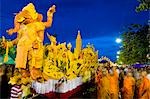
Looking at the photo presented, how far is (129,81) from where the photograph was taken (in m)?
4.25

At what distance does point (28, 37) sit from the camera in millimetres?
4047

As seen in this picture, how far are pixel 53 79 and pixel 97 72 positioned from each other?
0.37 meters

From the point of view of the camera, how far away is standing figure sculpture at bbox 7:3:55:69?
4.04m

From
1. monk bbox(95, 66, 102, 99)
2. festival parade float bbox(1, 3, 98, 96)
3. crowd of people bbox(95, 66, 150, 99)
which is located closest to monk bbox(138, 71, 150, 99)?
crowd of people bbox(95, 66, 150, 99)

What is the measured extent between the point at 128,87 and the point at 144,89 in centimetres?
13

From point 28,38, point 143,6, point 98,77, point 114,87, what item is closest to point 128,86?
point 114,87

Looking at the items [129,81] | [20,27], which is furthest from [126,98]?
[20,27]

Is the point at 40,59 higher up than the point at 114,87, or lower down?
higher up

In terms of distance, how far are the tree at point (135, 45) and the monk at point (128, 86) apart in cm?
13

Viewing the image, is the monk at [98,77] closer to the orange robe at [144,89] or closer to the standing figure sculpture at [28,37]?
the orange robe at [144,89]

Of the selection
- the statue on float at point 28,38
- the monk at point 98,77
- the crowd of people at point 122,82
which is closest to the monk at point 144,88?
the crowd of people at point 122,82

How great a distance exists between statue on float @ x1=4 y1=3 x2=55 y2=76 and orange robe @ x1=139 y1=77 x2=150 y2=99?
84cm

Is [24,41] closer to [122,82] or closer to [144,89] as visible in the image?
[122,82]

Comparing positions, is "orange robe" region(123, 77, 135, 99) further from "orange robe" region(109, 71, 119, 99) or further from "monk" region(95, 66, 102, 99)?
"monk" region(95, 66, 102, 99)
